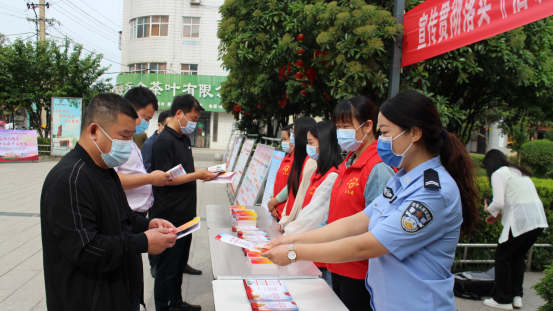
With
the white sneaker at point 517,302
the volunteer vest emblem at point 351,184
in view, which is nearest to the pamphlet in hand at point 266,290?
the volunteer vest emblem at point 351,184

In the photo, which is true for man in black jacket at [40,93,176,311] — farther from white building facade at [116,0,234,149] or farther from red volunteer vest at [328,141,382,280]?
white building facade at [116,0,234,149]

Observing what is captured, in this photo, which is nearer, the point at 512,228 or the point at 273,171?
the point at 512,228

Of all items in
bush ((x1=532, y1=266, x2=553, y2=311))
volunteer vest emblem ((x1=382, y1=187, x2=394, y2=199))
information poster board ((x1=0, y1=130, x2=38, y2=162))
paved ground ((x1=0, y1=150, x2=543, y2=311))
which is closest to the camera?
volunteer vest emblem ((x1=382, y1=187, x2=394, y2=199))

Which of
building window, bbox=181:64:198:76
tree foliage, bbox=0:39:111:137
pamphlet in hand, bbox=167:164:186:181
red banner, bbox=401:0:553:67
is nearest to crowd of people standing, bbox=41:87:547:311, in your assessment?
pamphlet in hand, bbox=167:164:186:181

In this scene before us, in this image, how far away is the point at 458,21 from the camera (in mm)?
3018

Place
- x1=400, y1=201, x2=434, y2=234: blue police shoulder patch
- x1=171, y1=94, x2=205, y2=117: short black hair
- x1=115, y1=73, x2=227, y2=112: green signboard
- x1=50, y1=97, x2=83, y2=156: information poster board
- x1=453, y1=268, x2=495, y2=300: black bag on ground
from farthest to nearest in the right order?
x1=115, y1=73, x2=227, y2=112: green signboard → x1=50, y1=97, x2=83, y2=156: information poster board → x1=453, y1=268, x2=495, y2=300: black bag on ground → x1=171, y1=94, x2=205, y2=117: short black hair → x1=400, y1=201, x2=434, y2=234: blue police shoulder patch

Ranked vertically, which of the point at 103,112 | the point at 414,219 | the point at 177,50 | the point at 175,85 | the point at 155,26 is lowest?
the point at 414,219

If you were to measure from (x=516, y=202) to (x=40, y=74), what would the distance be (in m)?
18.0

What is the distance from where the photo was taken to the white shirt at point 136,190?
2748mm

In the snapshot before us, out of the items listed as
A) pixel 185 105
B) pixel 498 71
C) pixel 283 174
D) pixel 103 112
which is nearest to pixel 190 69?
pixel 498 71

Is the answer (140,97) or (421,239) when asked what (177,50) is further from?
(421,239)

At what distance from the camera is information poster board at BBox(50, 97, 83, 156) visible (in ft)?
46.7

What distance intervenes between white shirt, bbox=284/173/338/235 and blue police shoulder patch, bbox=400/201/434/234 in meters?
1.05

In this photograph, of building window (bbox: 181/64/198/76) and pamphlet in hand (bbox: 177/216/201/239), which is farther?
building window (bbox: 181/64/198/76)
